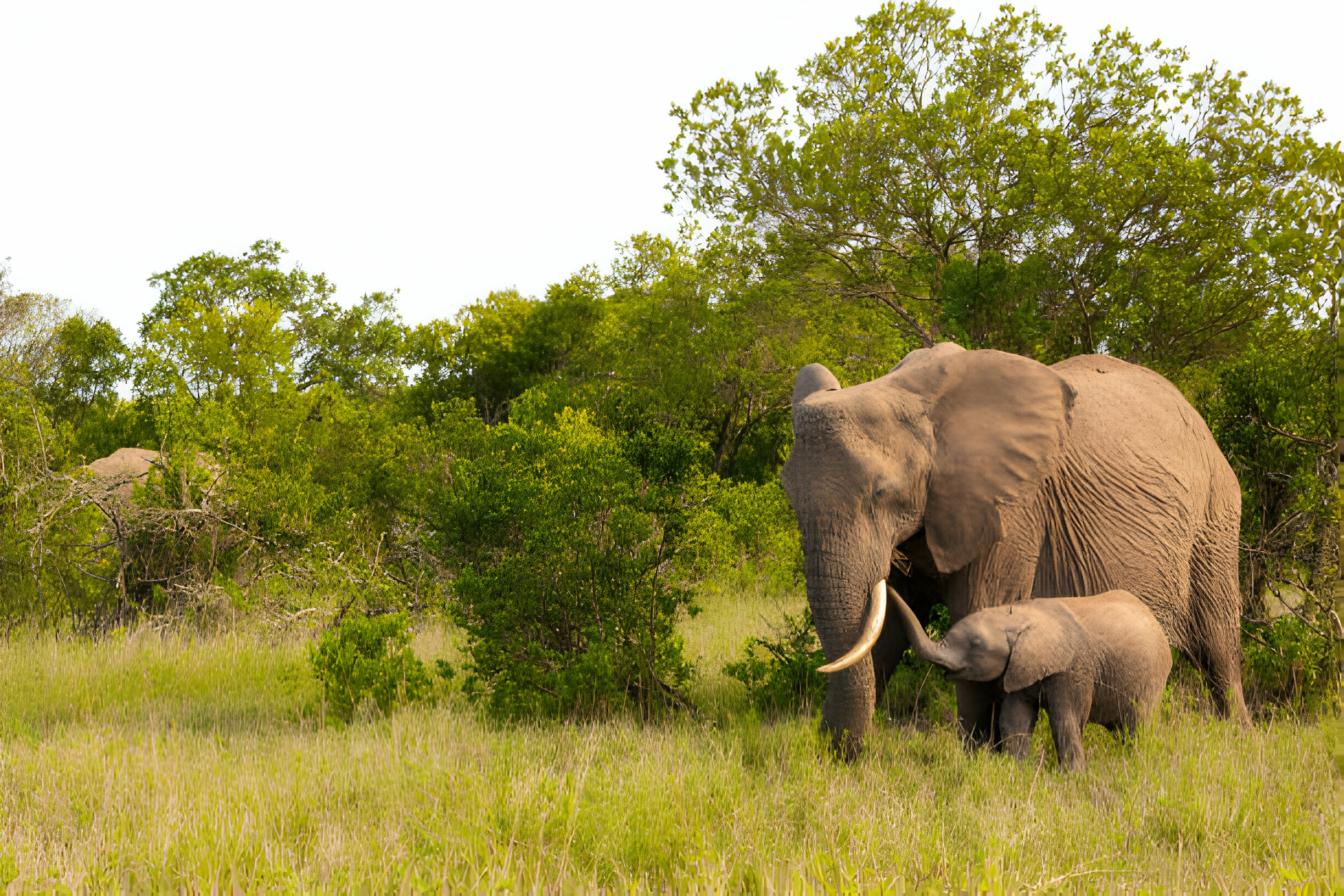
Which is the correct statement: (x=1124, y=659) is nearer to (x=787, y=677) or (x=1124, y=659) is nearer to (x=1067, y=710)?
(x=1067, y=710)

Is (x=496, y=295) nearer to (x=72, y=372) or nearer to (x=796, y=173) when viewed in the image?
(x=72, y=372)

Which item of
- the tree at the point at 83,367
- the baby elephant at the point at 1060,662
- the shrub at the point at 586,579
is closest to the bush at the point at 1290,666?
the baby elephant at the point at 1060,662

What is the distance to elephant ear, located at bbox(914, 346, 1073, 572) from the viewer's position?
5.64m

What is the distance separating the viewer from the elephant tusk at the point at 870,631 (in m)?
5.18

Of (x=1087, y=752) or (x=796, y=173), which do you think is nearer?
(x=1087, y=752)

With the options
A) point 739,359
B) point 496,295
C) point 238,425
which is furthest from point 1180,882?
point 496,295

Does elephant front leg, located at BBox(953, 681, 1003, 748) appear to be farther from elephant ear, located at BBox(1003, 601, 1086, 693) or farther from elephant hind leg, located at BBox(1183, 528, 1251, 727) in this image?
elephant hind leg, located at BBox(1183, 528, 1251, 727)

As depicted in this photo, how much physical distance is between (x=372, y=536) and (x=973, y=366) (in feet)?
25.9

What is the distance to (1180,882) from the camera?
372 cm

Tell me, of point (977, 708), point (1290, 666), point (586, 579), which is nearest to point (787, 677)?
point (586, 579)

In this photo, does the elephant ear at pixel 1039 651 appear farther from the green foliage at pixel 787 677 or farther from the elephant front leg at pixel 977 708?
the green foliage at pixel 787 677

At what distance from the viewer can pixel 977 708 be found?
19.0ft

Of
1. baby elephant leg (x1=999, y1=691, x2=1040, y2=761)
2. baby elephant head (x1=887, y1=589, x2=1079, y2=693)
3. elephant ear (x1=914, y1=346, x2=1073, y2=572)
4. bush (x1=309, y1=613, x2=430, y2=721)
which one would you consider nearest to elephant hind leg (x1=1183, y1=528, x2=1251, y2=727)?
elephant ear (x1=914, y1=346, x2=1073, y2=572)

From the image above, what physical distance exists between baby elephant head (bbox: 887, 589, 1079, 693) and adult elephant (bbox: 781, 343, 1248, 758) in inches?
16.0
